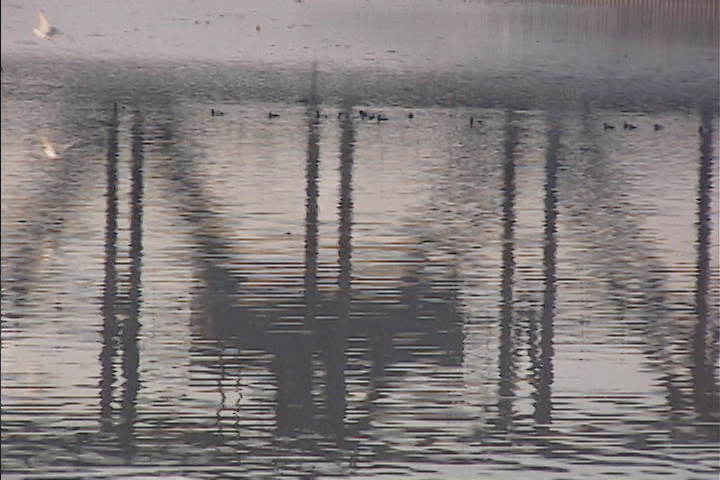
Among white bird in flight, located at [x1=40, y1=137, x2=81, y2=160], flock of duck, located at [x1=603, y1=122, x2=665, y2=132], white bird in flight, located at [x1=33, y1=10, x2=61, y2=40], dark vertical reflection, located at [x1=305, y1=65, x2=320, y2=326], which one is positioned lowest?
dark vertical reflection, located at [x1=305, y1=65, x2=320, y2=326]

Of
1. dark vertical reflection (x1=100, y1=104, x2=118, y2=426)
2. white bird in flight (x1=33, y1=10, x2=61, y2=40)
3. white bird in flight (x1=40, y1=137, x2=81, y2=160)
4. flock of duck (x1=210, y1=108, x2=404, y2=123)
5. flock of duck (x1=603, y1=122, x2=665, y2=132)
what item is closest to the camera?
dark vertical reflection (x1=100, y1=104, x2=118, y2=426)

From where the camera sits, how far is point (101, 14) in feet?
183

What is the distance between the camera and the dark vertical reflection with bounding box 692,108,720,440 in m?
8.59

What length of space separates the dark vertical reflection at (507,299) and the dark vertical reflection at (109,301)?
2009 millimetres

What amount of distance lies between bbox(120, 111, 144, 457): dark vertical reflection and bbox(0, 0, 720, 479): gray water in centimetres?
2

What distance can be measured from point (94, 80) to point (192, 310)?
2126cm

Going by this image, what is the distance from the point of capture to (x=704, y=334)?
10.3 meters

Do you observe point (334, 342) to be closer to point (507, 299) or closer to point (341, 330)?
point (341, 330)

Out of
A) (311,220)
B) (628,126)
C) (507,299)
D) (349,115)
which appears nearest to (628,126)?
(628,126)

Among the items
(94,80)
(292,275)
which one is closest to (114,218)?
(292,275)

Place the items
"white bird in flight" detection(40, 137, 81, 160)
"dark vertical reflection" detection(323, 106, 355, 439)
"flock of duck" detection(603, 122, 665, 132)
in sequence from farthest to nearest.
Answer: "flock of duck" detection(603, 122, 665, 132) → "white bird in flight" detection(40, 137, 81, 160) → "dark vertical reflection" detection(323, 106, 355, 439)

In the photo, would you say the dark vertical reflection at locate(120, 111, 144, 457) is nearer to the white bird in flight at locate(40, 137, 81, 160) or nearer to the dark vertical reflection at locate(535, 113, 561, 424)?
the white bird in flight at locate(40, 137, 81, 160)

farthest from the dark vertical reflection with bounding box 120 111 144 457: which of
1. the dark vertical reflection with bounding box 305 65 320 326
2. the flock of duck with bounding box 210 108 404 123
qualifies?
the flock of duck with bounding box 210 108 404 123

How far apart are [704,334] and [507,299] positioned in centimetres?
140
